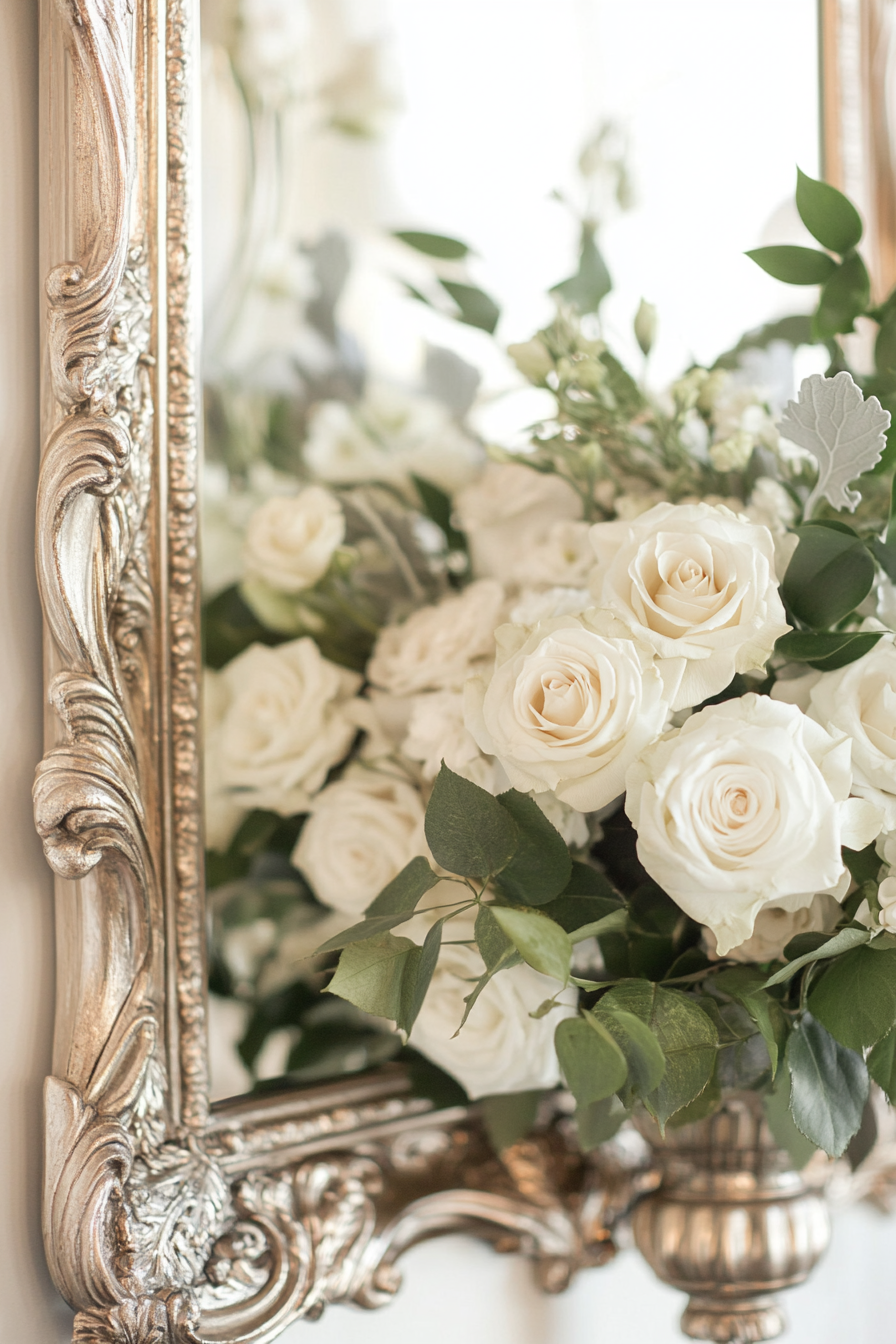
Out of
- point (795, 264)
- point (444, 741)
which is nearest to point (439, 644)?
point (444, 741)

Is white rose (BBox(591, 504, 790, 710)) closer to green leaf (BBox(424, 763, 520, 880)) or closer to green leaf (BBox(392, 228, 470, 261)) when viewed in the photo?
green leaf (BBox(424, 763, 520, 880))

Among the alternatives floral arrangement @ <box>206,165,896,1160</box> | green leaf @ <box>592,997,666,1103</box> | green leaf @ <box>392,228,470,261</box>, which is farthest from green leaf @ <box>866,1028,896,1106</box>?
green leaf @ <box>392,228,470,261</box>

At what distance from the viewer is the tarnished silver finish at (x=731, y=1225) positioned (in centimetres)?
60

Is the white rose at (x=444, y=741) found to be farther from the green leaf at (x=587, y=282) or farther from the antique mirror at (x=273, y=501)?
the green leaf at (x=587, y=282)

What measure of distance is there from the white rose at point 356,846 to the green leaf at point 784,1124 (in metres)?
0.21

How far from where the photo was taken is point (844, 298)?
1.90ft

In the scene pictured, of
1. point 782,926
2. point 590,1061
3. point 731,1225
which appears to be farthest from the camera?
point 731,1225

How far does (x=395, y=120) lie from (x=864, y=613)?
0.38m

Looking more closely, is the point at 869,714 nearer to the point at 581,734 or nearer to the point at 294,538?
the point at 581,734

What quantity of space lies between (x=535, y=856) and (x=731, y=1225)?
296 mm

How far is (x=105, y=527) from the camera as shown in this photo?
0.49 m

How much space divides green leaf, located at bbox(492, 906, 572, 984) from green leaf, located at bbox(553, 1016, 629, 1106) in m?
0.02

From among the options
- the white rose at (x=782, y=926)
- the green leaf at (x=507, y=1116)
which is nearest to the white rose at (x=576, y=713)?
the white rose at (x=782, y=926)

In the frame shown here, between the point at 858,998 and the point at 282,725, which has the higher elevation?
the point at 282,725
